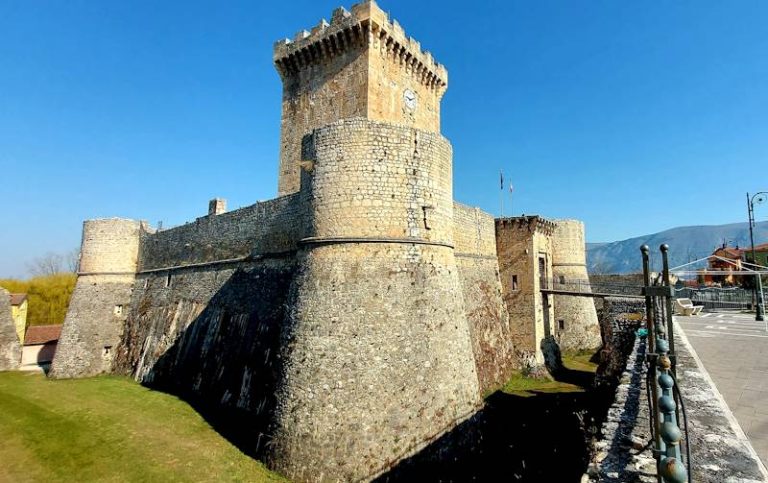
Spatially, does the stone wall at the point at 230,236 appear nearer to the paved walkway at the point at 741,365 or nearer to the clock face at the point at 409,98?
the clock face at the point at 409,98

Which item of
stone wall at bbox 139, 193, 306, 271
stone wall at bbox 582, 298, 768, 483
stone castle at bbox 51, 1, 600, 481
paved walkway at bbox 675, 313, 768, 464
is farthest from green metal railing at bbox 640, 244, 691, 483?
stone wall at bbox 139, 193, 306, 271

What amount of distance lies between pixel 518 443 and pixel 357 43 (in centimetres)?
1487

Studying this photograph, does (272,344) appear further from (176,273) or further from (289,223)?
(176,273)

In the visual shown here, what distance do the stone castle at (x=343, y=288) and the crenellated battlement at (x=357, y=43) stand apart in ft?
0.24

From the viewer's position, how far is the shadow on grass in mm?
8312

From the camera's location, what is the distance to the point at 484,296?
54.6 feet

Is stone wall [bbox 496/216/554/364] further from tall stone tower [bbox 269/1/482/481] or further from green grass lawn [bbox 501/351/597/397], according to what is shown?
tall stone tower [bbox 269/1/482/481]

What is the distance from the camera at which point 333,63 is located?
53.0 feet

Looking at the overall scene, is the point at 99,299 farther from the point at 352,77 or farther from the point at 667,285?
the point at 667,285

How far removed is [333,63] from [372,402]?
13523mm

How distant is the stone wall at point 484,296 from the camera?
14.8 metres

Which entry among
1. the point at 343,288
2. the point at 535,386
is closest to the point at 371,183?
the point at 343,288

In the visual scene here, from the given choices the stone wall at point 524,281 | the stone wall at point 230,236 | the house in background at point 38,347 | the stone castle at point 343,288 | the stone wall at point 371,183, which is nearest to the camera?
the stone castle at point 343,288

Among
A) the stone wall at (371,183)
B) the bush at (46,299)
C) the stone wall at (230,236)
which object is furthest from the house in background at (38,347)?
the stone wall at (371,183)
